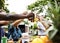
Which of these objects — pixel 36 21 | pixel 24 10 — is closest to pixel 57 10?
pixel 36 21

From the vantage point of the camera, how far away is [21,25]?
2.11m

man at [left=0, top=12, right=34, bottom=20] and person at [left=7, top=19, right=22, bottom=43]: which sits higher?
man at [left=0, top=12, right=34, bottom=20]

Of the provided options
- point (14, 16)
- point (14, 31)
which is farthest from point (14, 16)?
point (14, 31)

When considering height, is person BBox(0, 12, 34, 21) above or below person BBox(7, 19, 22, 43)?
above

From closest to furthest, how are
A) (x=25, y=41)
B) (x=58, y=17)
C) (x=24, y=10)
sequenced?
(x=58, y=17) < (x=25, y=41) < (x=24, y=10)

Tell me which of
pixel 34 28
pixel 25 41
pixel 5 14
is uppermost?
pixel 5 14

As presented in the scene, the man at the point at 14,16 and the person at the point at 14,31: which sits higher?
the man at the point at 14,16

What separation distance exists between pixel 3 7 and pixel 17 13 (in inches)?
8.0

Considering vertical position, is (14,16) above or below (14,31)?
above

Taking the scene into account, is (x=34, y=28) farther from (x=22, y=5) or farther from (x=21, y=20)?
(x=22, y=5)

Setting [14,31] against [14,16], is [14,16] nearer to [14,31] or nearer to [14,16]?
[14,16]

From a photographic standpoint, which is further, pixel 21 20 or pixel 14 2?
pixel 14 2

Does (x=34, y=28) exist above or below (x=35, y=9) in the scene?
below

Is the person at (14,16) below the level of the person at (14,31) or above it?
above
